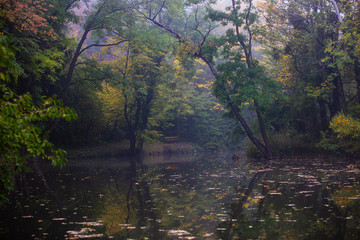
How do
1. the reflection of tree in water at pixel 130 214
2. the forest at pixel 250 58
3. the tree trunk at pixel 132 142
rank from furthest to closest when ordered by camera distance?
the tree trunk at pixel 132 142 < the forest at pixel 250 58 < the reflection of tree in water at pixel 130 214

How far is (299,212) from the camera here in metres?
5.85

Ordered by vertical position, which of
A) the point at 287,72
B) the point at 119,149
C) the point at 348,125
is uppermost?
the point at 287,72

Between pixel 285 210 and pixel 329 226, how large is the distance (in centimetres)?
124

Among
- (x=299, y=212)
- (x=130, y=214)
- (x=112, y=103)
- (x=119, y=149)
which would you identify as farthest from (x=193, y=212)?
(x=119, y=149)

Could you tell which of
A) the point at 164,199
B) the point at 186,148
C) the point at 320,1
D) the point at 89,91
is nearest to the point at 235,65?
the point at 320,1

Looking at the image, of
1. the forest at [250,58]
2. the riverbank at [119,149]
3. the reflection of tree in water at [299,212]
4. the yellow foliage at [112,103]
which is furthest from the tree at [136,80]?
the reflection of tree in water at [299,212]

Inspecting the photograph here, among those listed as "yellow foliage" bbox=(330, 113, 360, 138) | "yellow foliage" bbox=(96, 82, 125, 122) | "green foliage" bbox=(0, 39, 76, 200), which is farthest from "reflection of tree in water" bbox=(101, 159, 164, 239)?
"yellow foliage" bbox=(96, 82, 125, 122)

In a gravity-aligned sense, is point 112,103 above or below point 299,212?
above

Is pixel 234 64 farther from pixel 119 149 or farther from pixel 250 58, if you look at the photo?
pixel 119 149

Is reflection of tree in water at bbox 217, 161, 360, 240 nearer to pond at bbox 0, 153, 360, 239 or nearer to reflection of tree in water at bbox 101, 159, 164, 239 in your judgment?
pond at bbox 0, 153, 360, 239

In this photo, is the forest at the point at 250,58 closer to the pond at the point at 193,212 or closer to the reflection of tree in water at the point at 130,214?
the pond at the point at 193,212

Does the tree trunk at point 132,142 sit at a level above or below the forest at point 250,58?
below

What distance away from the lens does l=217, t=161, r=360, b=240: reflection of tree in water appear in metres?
4.66

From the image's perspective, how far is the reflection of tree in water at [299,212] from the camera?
4.66 metres
